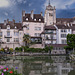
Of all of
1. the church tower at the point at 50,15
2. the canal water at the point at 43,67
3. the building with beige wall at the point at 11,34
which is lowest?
the canal water at the point at 43,67

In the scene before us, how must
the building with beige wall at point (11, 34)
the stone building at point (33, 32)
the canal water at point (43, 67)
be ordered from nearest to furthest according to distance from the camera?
the canal water at point (43, 67) → the stone building at point (33, 32) → the building with beige wall at point (11, 34)

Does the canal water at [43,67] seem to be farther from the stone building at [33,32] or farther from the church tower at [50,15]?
the church tower at [50,15]

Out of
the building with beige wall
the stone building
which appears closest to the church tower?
the stone building

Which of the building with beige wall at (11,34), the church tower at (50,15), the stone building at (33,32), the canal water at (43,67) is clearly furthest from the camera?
the church tower at (50,15)

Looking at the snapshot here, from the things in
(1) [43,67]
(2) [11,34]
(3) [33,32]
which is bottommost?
(1) [43,67]

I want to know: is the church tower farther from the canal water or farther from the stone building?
the canal water

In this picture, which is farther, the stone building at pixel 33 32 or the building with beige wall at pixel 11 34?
the building with beige wall at pixel 11 34

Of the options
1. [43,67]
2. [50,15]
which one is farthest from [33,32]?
[43,67]

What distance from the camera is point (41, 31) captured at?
6394cm

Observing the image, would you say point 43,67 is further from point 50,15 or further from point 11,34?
point 50,15

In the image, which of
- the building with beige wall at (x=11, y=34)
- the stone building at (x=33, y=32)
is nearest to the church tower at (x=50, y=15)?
the stone building at (x=33, y=32)

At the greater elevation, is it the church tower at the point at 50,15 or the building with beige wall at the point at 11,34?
the church tower at the point at 50,15

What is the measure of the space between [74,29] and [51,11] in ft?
64.5

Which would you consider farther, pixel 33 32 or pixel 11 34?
pixel 33 32
